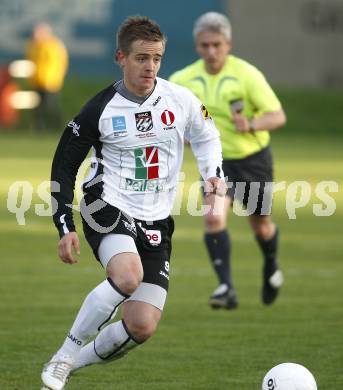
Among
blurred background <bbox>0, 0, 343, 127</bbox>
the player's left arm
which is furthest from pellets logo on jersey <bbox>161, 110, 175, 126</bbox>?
blurred background <bbox>0, 0, 343, 127</bbox>

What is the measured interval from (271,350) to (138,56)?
101 inches

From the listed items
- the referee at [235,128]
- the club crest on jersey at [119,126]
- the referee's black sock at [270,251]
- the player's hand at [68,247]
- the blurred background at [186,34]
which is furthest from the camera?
the blurred background at [186,34]

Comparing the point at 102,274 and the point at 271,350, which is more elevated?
the point at 271,350

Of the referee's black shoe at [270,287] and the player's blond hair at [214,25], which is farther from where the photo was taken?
the referee's black shoe at [270,287]

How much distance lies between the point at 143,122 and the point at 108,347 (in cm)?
126

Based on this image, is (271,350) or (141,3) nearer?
(271,350)

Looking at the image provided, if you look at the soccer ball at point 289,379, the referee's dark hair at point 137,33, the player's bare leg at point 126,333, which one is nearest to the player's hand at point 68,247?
the player's bare leg at point 126,333

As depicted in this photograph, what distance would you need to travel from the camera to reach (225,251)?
34.2 ft

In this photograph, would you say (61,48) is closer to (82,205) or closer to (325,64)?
(325,64)

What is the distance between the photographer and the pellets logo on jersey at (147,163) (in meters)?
6.87

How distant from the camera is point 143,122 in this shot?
6.85 meters

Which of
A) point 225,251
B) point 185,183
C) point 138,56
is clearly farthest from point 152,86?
point 185,183

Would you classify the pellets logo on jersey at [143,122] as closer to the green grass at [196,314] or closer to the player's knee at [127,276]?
the player's knee at [127,276]

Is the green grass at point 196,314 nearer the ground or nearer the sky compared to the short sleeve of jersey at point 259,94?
nearer the ground
